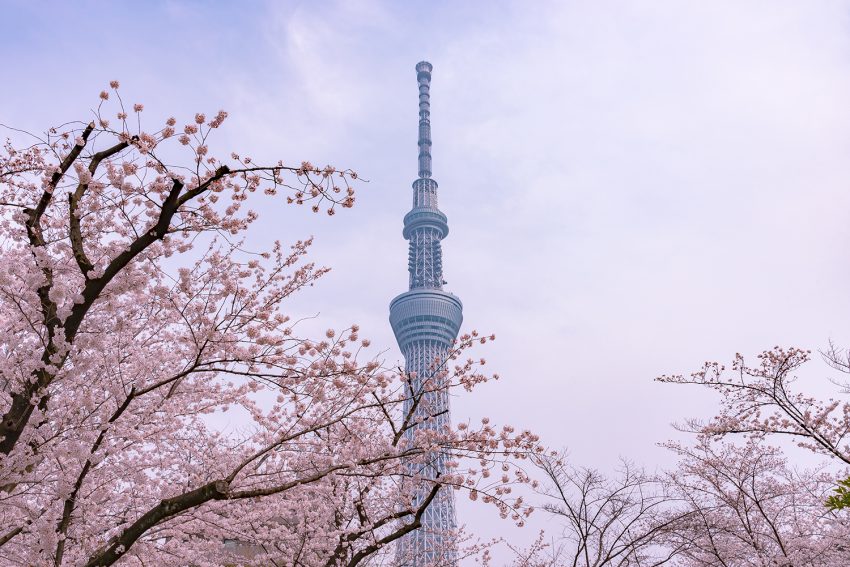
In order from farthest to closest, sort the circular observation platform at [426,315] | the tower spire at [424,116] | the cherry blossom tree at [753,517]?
the tower spire at [424,116]
the circular observation platform at [426,315]
the cherry blossom tree at [753,517]

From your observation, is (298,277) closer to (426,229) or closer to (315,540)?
(315,540)

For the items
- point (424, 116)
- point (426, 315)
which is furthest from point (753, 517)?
point (424, 116)

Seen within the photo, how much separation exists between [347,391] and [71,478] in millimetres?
3172

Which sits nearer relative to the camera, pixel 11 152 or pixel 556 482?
pixel 11 152

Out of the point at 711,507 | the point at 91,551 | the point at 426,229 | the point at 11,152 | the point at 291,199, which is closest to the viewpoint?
the point at 291,199

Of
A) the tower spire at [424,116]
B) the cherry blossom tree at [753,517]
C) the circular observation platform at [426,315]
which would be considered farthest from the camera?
the tower spire at [424,116]

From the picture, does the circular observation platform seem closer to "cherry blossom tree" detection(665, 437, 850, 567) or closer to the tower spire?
the tower spire

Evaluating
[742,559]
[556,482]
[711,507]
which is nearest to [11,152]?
[556,482]

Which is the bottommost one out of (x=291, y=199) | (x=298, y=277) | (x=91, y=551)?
(x=91, y=551)

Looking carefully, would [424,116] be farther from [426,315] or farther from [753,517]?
[753,517]

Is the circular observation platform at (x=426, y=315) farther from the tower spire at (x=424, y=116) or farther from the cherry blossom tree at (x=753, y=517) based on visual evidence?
the cherry blossom tree at (x=753, y=517)

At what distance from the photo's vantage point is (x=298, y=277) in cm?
A: 806

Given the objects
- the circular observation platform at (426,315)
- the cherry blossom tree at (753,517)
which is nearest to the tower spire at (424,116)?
the circular observation platform at (426,315)

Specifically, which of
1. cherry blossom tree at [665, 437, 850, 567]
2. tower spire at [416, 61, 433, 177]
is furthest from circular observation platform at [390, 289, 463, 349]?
cherry blossom tree at [665, 437, 850, 567]
